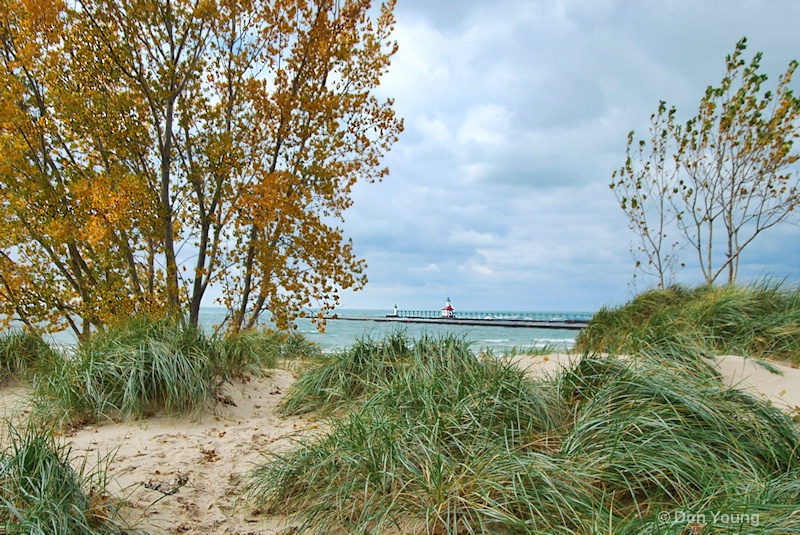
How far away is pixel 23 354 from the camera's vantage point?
573 cm

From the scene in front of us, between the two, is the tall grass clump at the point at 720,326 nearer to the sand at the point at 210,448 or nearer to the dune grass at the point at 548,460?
the sand at the point at 210,448

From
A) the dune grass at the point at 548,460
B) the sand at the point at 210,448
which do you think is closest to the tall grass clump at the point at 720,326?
the sand at the point at 210,448

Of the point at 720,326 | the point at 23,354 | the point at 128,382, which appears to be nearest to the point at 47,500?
the point at 128,382

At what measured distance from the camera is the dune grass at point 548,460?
2086 millimetres

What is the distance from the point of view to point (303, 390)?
458cm

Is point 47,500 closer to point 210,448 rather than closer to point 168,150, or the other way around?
point 210,448

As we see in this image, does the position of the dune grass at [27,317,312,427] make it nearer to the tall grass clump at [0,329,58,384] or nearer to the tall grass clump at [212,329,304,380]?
the tall grass clump at [212,329,304,380]

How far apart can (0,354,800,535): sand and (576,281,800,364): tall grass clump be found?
548mm

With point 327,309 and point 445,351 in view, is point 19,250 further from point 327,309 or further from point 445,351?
point 445,351

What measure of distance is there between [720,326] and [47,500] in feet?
21.5

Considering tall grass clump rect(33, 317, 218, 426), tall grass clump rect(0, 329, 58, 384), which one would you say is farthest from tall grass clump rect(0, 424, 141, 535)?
tall grass clump rect(0, 329, 58, 384)

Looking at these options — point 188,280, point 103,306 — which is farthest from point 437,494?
point 188,280

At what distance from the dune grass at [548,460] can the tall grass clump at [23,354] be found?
13.1 ft

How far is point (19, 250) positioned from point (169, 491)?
259 inches
